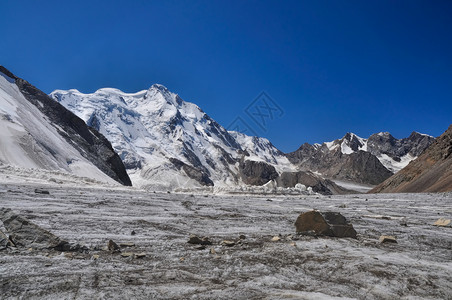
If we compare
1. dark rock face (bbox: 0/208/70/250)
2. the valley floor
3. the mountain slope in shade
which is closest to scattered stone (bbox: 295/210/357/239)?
the valley floor

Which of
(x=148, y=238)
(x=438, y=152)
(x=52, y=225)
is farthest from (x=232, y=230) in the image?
(x=438, y=152)

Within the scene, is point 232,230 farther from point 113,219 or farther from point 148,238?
point 113,219

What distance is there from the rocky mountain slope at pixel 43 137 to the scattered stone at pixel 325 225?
32.3 meters

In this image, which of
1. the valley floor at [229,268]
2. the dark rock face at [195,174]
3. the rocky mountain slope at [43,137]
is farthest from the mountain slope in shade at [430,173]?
the dark rock face at [195,174]

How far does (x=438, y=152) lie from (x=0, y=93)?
3452 inches

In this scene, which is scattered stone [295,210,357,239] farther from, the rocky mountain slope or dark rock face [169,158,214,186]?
dark rock face [169,158,214,186]

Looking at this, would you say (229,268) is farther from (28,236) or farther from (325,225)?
(28,236)

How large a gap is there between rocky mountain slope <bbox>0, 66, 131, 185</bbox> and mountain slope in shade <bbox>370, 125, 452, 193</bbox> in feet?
179

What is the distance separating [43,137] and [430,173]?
2751 inches

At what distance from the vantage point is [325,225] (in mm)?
8867

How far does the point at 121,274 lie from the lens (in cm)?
519

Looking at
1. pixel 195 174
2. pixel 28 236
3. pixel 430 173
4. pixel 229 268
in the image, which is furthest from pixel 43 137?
pixel 195 174

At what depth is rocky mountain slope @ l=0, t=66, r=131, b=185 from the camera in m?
37.3

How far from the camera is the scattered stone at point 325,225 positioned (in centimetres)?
882
